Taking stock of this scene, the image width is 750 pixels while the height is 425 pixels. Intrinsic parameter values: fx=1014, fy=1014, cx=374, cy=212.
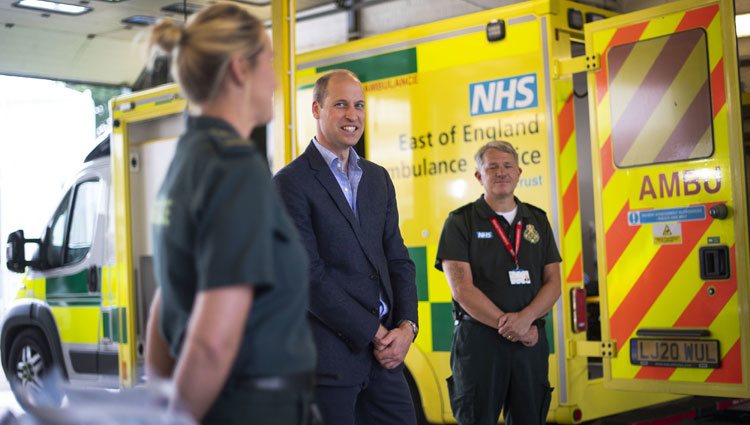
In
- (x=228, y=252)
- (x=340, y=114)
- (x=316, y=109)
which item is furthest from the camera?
(x=316, y=109)

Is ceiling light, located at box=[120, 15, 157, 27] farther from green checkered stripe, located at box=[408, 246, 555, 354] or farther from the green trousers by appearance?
the green trousers

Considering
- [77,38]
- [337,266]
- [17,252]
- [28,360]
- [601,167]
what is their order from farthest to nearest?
[28,360]
[17,252]
[77,38]
[601,167]
[337,266]

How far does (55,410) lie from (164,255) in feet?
1.11

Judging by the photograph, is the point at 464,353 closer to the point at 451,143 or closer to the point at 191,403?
the point at 451,143

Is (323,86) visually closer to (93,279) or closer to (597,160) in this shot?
(597,160)

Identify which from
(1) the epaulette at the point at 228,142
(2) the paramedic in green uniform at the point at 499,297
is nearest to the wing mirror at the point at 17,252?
(2) the paramedic in green uniform at the point at 499,297

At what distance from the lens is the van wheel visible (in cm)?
776

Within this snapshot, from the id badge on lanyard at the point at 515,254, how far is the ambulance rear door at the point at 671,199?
2.63 ft

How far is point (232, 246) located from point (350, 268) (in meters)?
1.61

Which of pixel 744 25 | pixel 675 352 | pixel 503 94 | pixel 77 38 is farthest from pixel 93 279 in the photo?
pixel 744 25

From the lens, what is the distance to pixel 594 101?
502 cm

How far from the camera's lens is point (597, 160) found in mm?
5035

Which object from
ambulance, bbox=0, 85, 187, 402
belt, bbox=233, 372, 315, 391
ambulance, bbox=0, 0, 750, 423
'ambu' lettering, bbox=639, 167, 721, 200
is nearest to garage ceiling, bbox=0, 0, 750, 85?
ambulance, bbox=0, 85, 187, 402

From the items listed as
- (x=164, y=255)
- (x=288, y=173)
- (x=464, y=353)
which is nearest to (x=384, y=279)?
(x=288, y=173)
